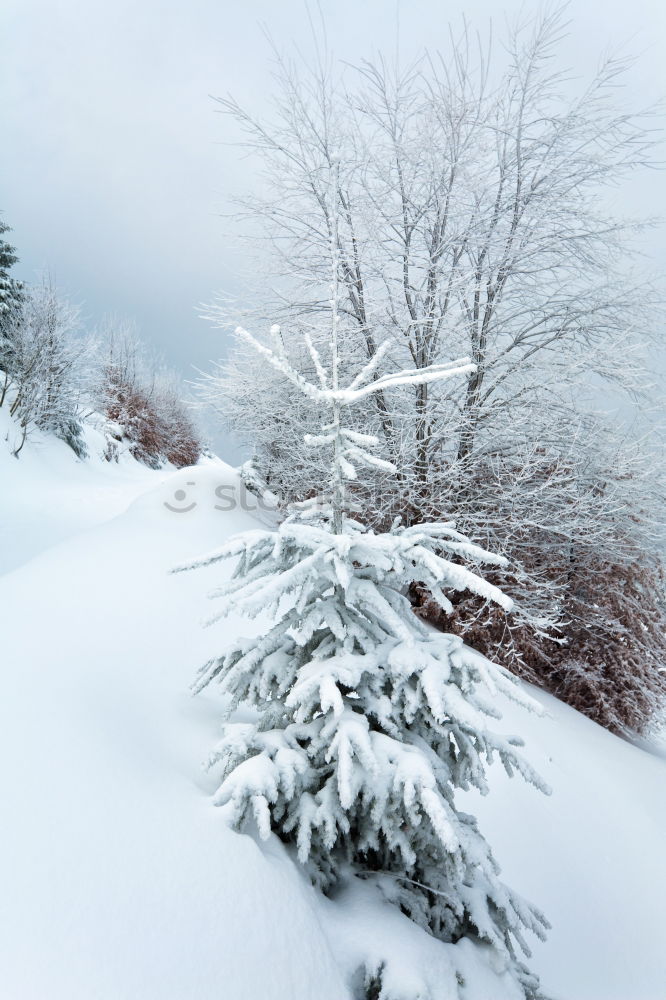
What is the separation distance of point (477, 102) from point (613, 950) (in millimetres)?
8611

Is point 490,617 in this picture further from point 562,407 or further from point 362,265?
point 362,265

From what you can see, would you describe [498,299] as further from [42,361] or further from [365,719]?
[42,361]

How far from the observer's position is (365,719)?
2.10 metres

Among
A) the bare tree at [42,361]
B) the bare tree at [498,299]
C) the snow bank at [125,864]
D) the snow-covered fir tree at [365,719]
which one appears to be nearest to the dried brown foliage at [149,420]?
the bare tree at [42,361]

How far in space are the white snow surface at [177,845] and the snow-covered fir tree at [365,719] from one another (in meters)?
0.17

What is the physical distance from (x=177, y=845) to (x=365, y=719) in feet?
2.62

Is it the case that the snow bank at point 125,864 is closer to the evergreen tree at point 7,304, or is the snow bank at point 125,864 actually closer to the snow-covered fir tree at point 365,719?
the snow-covered fir tree at point 365,719

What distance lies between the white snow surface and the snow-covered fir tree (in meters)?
0.17

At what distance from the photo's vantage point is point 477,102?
670cm

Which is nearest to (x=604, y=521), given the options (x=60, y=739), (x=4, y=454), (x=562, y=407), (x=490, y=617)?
(x=562, y=407)

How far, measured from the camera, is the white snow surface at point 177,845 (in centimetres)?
145

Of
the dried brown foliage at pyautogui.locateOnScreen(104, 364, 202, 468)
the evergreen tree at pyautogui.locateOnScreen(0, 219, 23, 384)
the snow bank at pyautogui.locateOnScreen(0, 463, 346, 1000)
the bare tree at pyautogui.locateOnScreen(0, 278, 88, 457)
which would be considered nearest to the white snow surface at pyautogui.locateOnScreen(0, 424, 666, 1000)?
the snow bank at pyautogui.locateOnScreen(0, 463, 346, 1000)

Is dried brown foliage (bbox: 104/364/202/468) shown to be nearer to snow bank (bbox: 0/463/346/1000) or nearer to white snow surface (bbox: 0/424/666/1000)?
white snow surface (bbox: 0/424/666/1000)

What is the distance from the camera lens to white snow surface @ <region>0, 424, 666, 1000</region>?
1.45 m
